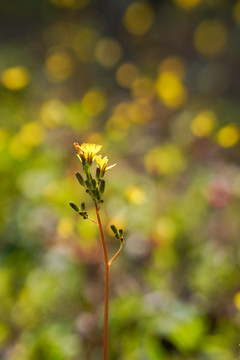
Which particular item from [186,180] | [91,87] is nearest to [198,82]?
[91,87]

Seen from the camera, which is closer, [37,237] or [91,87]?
[37,237]

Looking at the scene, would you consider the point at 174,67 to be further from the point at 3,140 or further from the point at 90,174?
the point at 90,174

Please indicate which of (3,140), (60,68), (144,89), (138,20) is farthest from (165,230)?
(138,20)

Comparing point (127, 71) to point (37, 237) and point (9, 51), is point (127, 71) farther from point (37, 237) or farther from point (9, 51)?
point (37, 237)

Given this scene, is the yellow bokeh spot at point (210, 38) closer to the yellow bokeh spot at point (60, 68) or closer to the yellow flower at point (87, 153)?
the yellow bokeh spot at point (60, 68)

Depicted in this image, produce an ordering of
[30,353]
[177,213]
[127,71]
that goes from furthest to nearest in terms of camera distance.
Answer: [127,71]
[177,213]
[30,353]

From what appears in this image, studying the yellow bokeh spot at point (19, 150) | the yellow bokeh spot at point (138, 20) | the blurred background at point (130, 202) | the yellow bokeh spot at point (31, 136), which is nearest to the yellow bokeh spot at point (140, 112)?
the blurred background at point (130, 202)
